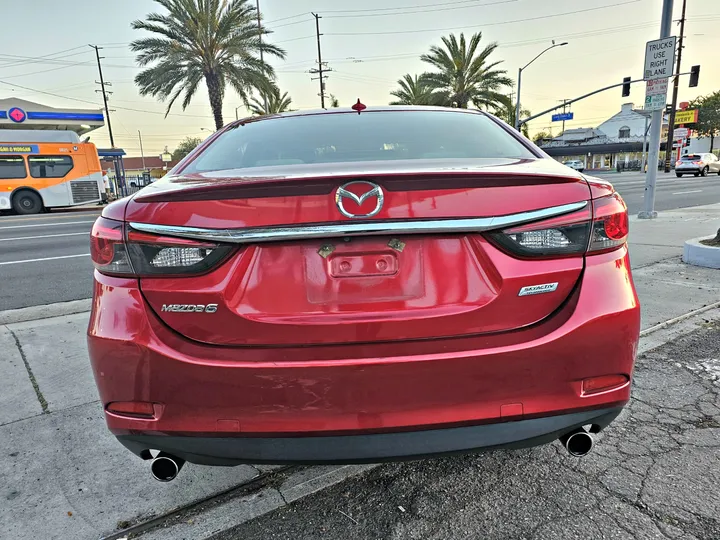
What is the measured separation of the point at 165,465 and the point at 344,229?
1.06 meters

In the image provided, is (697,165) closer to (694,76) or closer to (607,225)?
(694,76)

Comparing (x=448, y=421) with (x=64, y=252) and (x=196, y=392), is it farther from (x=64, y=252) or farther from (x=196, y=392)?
(x=64, y=252)

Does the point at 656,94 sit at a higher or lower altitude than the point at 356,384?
higher

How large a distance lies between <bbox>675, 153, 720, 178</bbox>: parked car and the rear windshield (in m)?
37.8

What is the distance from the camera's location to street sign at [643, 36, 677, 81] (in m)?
9.41

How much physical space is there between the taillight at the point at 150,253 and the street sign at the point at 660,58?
10.8m

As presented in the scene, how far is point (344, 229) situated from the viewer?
147 cm

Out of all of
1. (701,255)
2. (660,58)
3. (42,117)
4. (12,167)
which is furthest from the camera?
(42,117)

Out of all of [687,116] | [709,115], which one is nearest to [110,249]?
[687,116]

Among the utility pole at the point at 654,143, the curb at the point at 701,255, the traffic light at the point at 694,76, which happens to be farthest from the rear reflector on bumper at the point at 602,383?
the traffic light at the point at 694,76

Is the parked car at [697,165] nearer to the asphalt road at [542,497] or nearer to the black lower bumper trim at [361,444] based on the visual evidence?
the asphalt road at [542,497]

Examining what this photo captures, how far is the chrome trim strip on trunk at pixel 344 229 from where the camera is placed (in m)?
1.48

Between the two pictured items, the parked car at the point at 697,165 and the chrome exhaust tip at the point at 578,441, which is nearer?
the chrome exhaust tip at the point at 578,441

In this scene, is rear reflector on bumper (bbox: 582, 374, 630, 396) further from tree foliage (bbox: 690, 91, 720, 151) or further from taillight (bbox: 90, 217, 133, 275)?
tree foliage (bbox: 690, 91, 720, 151)
